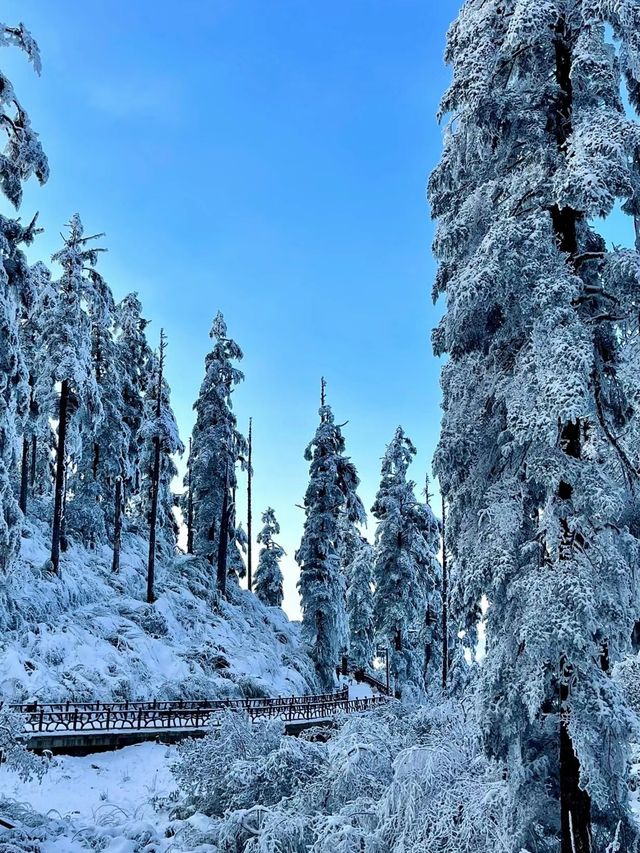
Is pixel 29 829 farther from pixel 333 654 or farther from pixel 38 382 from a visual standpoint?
pixel 333 654

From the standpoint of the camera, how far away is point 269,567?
57.2m

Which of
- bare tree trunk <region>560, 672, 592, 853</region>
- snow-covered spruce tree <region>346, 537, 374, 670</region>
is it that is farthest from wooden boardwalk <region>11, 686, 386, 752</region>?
snow-covered spruce tree <region>346, 537, 374, 670</region>

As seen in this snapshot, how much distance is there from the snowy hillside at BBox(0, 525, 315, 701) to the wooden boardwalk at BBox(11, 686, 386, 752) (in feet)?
3.98

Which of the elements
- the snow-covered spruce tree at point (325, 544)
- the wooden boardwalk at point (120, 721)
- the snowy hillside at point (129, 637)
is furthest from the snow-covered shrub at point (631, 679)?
the snow-covered spruce tree at point (325, 544)

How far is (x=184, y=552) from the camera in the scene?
2029 inches

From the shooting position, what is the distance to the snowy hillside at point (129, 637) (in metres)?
24.3

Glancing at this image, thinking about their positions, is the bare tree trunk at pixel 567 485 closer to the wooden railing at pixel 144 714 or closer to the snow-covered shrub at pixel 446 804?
the snow-covered shrub at pixel 446 804

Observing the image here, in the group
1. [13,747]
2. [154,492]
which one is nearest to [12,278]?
[13,747]

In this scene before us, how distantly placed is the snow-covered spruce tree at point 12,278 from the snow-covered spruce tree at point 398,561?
2444cm

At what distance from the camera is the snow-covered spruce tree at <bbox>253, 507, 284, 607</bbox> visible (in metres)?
55.9

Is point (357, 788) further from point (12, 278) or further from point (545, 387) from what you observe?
point (12, 278)

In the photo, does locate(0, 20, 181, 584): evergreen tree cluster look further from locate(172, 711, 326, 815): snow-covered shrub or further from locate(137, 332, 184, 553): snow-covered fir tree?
locate(172, 711, 326, 815): snow-covered shrub

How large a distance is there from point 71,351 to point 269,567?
31.7 meters

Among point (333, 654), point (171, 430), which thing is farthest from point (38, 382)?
point (333, 654)
